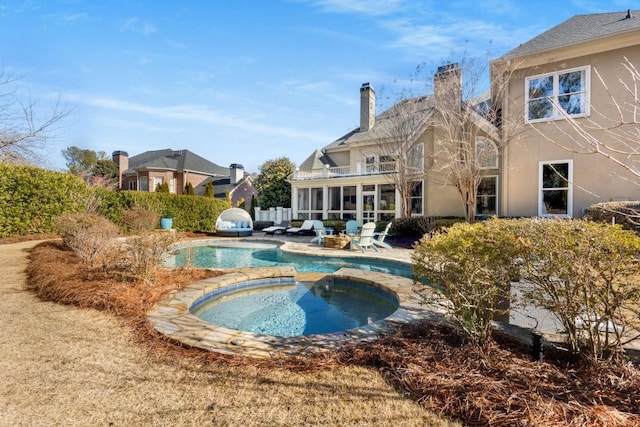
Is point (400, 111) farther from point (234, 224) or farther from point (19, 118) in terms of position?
point (19, 118)

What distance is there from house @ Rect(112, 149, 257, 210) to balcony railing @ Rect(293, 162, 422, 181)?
10.7 m

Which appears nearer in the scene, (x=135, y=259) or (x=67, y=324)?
(x=67, y=324)

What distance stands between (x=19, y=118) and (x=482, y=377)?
12.5 metres

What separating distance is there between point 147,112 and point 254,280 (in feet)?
47.7

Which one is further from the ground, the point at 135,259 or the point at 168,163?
the point at 168,163

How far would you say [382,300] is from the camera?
21.3 feet

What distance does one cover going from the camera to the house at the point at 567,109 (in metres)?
11.3

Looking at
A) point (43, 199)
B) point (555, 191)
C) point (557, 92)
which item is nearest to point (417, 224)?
point (555, 191)

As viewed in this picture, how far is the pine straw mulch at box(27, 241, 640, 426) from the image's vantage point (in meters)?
2.29

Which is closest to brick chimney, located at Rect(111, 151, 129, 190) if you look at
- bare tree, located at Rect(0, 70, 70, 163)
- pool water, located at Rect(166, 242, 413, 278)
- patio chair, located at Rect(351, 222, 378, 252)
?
pool water, located at Rect(166, 242, 413, 278)

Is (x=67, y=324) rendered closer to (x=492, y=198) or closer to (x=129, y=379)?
(x=129, y=379)

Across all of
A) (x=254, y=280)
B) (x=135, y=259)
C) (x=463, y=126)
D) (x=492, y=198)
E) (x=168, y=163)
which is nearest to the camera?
(x=135, y=259)

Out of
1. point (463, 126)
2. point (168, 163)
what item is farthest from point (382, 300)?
point (168, 163)

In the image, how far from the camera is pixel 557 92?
40.5 ft
